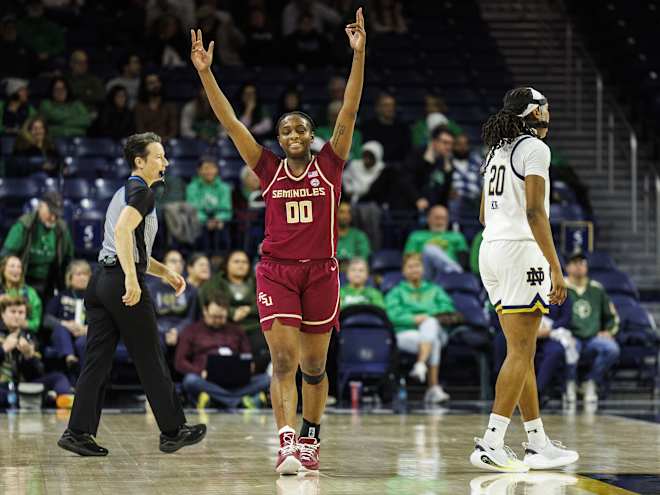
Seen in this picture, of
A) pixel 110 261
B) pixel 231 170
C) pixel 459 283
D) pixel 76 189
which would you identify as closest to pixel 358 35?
pixel 110 261

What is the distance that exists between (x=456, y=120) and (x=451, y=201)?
3.07 metres

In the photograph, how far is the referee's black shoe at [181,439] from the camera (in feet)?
25.2

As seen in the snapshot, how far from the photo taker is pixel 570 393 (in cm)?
1264

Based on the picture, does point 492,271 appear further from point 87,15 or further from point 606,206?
point 87,15

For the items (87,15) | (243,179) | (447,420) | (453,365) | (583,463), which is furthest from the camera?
(87,15)

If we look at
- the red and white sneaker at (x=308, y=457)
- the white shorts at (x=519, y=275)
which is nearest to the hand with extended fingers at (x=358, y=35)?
the white shorts at (x=519, y=275)

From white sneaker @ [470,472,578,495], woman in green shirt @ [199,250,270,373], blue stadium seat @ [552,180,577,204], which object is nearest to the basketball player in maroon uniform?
white sneaker @ [470,472,578,495]

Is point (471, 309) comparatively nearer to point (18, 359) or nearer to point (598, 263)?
point (598, 263)

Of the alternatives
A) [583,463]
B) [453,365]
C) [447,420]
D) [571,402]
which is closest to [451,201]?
[453,365]

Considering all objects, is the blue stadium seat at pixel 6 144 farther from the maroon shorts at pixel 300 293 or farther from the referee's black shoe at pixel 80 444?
the maroon shorts at pixel 300 293

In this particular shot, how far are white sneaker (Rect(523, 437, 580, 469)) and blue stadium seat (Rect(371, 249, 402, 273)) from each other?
730 centimetres

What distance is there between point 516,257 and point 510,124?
706 mm

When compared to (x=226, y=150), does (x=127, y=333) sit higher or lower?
lower

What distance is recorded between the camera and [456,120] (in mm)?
18422
